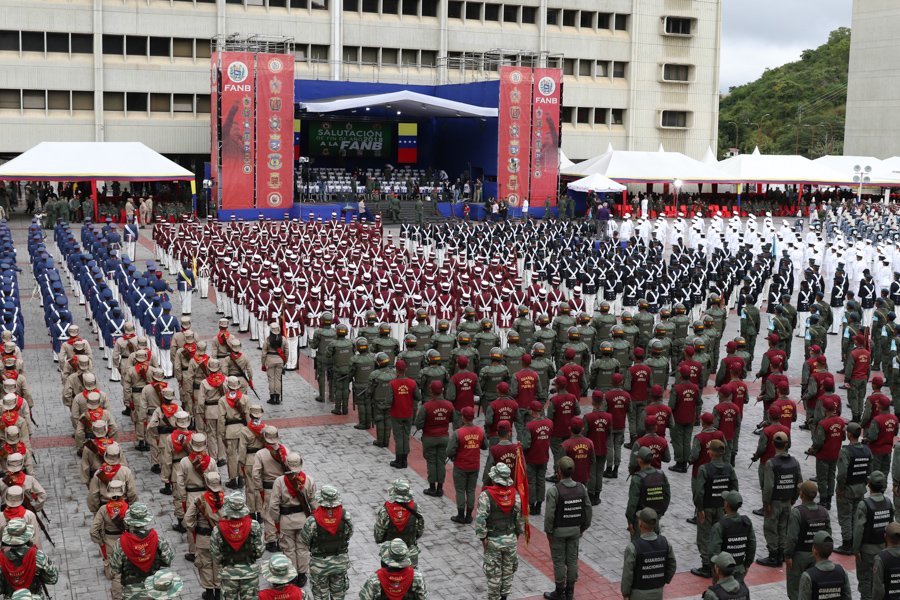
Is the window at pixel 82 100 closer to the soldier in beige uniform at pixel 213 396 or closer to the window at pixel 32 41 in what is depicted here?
the window at pixel 32 41

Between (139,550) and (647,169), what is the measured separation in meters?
44.5

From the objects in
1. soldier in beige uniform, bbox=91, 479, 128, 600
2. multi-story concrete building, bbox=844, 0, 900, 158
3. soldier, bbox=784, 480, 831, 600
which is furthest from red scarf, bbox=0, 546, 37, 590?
multi-story concrete building, bbox=844, 0, 900, 158

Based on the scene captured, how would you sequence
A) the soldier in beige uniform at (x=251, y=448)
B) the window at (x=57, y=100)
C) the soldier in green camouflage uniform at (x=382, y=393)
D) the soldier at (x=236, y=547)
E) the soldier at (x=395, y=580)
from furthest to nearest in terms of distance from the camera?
the window at (x=57, y=100) < the soldier in green camouflage uniform at (x=382, y=393) < the soldier in beige uniform at (x=251, y=448) < the soldier at (x=236, y=547) < the soldier at (x=395, y=580)

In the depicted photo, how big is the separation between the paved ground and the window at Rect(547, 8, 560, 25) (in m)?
44.0

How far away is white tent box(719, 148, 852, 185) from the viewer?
168ft

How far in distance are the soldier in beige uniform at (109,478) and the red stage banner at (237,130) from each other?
3301 cm

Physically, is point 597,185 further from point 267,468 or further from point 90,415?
point 267,468

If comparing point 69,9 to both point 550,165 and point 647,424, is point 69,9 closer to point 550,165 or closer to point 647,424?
point 550,165

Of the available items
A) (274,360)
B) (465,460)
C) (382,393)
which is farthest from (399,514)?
(274,360)

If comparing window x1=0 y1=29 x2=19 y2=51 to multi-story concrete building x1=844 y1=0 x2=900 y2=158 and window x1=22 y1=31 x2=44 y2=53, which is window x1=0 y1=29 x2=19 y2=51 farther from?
multi-story concrete building x1=844 y1=0 x2=900 y2=158

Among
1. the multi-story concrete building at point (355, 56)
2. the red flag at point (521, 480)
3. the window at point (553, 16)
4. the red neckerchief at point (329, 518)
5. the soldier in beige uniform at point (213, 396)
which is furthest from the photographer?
the window at point (553, 16)

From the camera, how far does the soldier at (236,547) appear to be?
804 centimetres

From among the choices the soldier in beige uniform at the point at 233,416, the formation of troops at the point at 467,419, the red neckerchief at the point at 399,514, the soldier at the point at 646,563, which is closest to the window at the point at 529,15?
the formation of troops at the point at 467,419

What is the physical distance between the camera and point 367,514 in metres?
11.7
